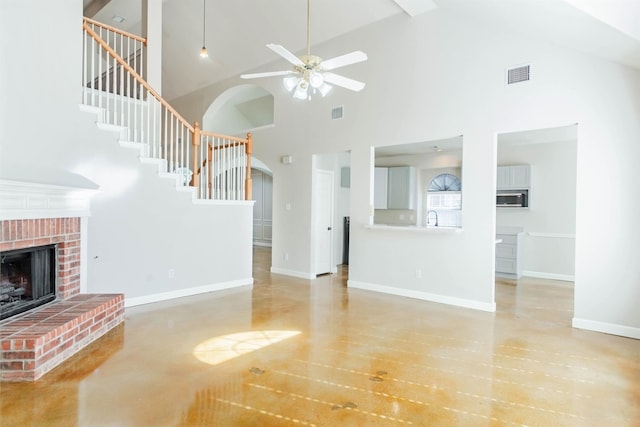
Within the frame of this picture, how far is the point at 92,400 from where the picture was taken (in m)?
2.47

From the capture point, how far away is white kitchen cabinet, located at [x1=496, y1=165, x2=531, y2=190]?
706 cm

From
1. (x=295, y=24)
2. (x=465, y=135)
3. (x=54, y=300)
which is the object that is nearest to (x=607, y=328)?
(x=465, y=135)

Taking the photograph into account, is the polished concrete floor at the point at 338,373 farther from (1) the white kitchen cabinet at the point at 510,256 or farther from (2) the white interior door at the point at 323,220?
(2) the white interior door at the point at 323,220

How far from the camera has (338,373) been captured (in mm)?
2910

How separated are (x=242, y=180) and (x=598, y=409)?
5247 millimetres

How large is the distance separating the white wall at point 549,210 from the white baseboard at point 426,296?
300cm

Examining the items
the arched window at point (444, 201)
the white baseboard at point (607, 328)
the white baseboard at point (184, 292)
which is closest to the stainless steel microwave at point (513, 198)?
the arched window at point (444, 201)

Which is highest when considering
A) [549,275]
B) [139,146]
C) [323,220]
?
[139,146]

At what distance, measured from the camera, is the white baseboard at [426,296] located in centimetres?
479

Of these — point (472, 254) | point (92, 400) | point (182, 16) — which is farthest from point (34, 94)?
point (472, 254)

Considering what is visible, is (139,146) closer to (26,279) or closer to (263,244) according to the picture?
(26,279)

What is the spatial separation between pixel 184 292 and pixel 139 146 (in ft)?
6.94

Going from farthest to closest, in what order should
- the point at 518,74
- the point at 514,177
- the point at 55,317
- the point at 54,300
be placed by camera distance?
the point at 514,177, the point at 518,74, the point at 54,300, the point at 55,317

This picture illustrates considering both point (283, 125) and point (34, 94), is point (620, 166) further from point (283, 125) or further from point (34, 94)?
point (34, 94)
